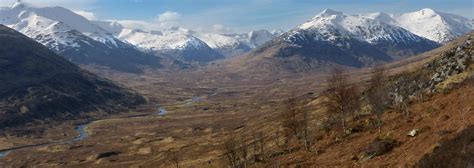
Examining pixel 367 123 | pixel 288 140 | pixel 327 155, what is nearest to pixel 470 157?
pixel 327 155

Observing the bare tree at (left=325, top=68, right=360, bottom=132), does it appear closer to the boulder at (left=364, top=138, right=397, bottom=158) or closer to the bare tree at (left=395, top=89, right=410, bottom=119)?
the bare tree at (left=395, top=89, right=410, bottom=119)

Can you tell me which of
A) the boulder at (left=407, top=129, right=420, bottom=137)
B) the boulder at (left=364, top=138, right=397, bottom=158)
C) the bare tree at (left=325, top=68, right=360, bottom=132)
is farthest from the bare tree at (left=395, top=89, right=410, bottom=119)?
the boulder at (left=364, top=138, right=397, bottom=158)

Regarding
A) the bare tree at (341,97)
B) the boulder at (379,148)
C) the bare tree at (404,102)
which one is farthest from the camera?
the bare tree at (341,97)

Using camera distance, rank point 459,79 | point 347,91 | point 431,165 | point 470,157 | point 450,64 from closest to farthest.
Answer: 1. point 470,157
2. point 431,165
3. point 459,79
4. point 450,64
5. point 347,91

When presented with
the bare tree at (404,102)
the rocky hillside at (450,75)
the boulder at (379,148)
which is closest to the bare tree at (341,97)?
the rocky hillside at (450,75)

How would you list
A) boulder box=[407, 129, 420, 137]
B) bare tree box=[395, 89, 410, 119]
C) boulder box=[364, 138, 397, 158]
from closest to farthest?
boulder box=[364, 138, 397, 158] → boulder box=[407, 129, 420, 137] → bare tree box=[395, 89, 410, 119]

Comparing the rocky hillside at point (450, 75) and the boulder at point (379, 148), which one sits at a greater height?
the rocky hillside at point (450, 75)

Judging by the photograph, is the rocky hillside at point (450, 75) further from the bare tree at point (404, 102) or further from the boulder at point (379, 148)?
the boulder at point (379, 148)

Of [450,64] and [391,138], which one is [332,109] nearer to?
[450,64]

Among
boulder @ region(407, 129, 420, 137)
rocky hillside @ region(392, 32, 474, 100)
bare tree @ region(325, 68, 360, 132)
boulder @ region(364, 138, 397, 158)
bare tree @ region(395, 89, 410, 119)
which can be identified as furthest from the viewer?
bare tree @ region(325, 68, 360, 132)

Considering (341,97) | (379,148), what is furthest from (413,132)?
(341,97)

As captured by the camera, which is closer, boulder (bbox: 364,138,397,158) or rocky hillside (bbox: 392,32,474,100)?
boulder (bbox: 364,138,397,158)
